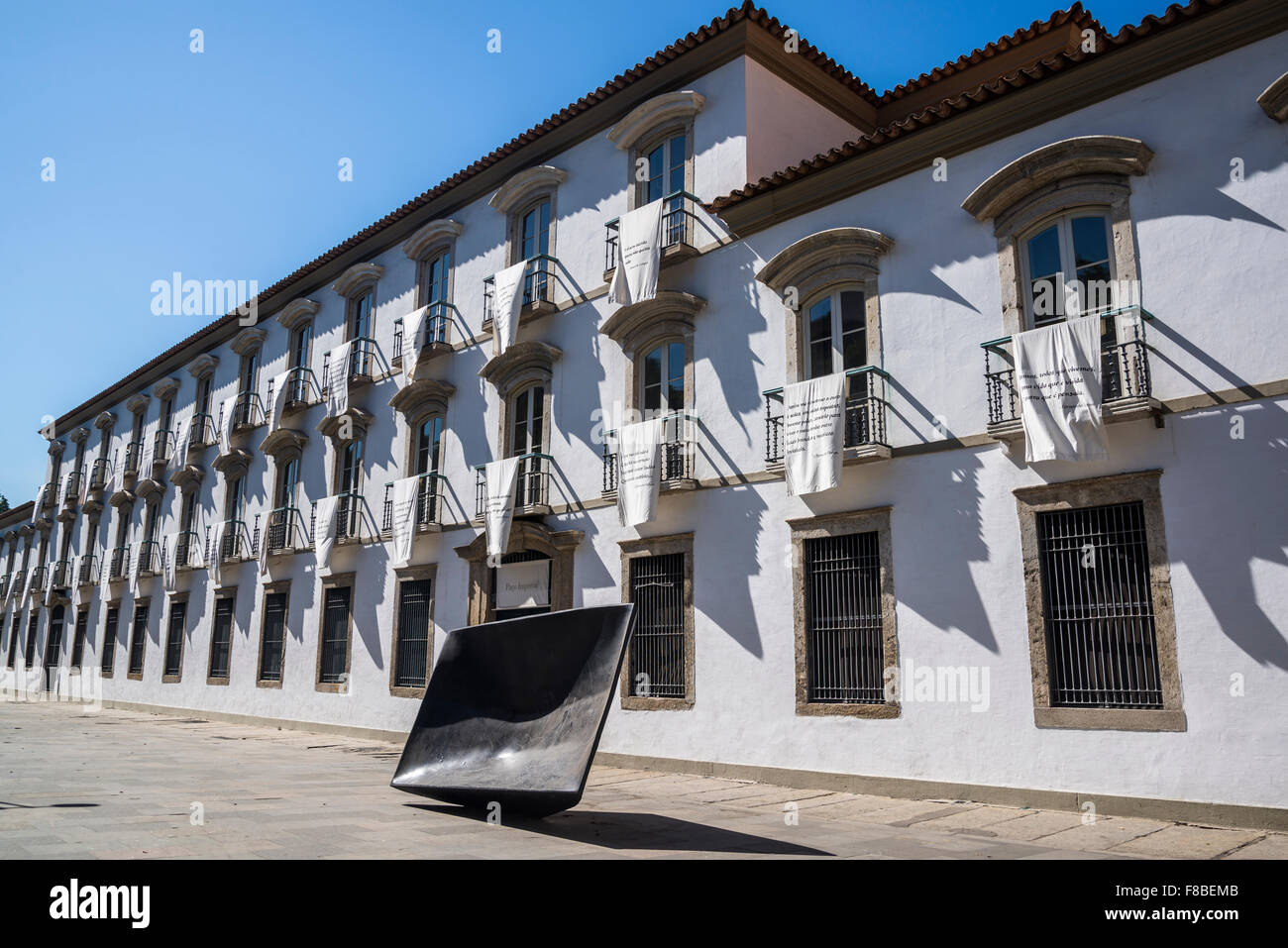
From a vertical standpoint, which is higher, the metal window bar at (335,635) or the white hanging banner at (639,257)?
the white hanging banner at (639,257)

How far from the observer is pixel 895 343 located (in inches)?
460

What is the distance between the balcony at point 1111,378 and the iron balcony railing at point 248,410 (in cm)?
1925

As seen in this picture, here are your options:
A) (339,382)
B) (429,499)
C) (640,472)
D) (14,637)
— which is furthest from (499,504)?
(14,637)

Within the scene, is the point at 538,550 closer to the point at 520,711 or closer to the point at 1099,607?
the point at 520,711

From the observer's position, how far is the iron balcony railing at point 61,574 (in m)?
35.0

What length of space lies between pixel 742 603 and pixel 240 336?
740 inches

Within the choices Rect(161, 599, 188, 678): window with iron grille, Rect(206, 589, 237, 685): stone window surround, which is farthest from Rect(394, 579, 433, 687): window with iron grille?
Rect(161, 599, 188, 678): window with iron grille

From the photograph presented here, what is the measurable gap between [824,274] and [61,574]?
33391 millimetres

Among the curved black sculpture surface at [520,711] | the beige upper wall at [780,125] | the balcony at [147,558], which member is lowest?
the curved black sculpture surface at [520,711]

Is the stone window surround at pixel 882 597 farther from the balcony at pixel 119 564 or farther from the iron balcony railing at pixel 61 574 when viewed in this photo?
the iron balcony railing at pixel 61 574

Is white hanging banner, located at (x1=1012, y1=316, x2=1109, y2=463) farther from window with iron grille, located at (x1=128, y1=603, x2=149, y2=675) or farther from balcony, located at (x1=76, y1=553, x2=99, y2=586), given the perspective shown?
balcony, located at (x1=76, y1=553, x2=99, y2=586)

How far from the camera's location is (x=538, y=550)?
15328 mm

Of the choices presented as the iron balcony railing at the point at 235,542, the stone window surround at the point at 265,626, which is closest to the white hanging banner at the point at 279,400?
the iron balcony railing at the point at 235,542
